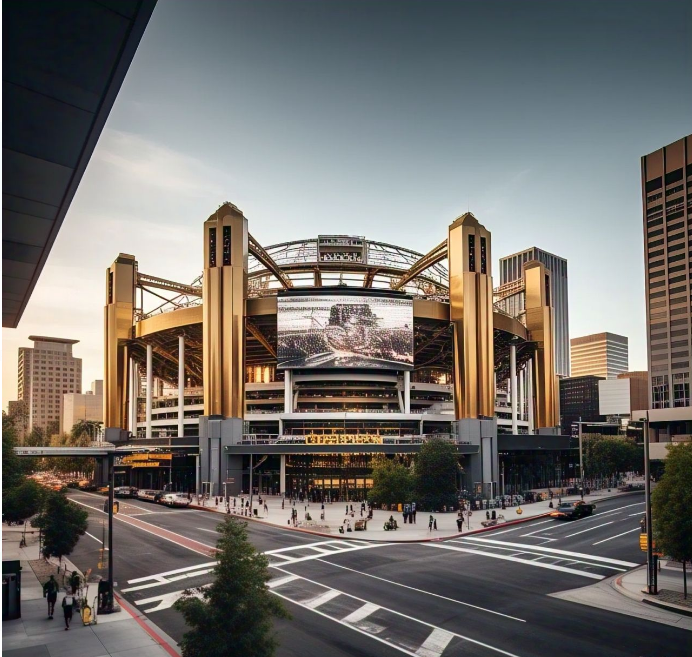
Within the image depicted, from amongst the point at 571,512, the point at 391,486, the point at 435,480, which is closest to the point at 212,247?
the point at 391,486

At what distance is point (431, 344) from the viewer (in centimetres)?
11094

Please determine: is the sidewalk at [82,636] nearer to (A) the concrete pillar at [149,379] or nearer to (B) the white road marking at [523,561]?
(B) the white road marking at [523,561]

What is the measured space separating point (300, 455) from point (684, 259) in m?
97.4

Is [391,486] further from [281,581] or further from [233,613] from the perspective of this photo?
[233,613]

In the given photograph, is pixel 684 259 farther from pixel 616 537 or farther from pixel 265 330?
pixel 616 537

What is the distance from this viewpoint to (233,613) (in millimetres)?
16547

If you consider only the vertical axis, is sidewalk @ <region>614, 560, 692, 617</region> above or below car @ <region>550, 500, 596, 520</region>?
above

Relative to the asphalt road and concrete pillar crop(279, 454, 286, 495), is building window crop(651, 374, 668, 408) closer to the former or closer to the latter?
concrete pillar crop(279, 454, 286, 495)

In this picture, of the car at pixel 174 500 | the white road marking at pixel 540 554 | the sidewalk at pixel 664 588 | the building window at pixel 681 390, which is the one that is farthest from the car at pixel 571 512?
the building window at pixel 681 390

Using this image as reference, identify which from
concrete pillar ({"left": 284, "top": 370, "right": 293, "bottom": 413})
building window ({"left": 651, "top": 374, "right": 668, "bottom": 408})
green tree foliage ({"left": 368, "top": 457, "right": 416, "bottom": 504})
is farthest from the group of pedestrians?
building window ({"left": 651, "top": 374, "right": 668, "bottom": 408})

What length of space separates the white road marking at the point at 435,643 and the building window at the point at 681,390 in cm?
12501

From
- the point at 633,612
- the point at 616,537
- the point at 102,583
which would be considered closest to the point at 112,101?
the point at 102,583

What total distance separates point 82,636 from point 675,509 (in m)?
24.3

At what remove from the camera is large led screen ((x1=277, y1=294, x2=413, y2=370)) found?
90.3 m
